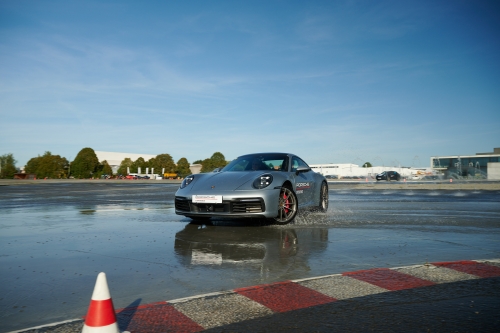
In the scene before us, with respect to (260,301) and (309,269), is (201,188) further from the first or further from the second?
(260,301)

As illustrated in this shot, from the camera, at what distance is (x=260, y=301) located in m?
3.10

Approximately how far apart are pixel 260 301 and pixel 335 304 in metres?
0.54

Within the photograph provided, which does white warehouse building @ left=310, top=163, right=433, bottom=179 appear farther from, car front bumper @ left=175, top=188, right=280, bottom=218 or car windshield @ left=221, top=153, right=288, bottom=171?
car front bumper @ left=175, top=188, right=280, bottom=218

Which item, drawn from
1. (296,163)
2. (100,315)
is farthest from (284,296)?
(296,163)

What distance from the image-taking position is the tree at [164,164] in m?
119

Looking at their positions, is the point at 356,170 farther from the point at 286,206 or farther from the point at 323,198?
the point at 286,206

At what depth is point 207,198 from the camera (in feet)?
22.6

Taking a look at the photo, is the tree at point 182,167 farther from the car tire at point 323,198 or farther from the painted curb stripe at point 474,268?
the painted curb stripe at point 474,268

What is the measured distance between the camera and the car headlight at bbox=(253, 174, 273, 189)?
6992mm

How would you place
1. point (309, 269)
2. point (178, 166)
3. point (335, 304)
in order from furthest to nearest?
point (178, 166) < point (309, 269) < point (335, 304)

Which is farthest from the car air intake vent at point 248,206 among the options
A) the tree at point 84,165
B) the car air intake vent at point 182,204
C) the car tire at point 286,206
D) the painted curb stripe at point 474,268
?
the tree at point 84,165

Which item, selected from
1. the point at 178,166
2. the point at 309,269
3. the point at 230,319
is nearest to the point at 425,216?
the point at 309,269

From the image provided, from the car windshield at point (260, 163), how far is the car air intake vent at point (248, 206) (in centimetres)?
146

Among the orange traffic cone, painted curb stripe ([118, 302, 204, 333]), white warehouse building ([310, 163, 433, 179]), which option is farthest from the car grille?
white warehouse building ([310, 163, 433, 179])
